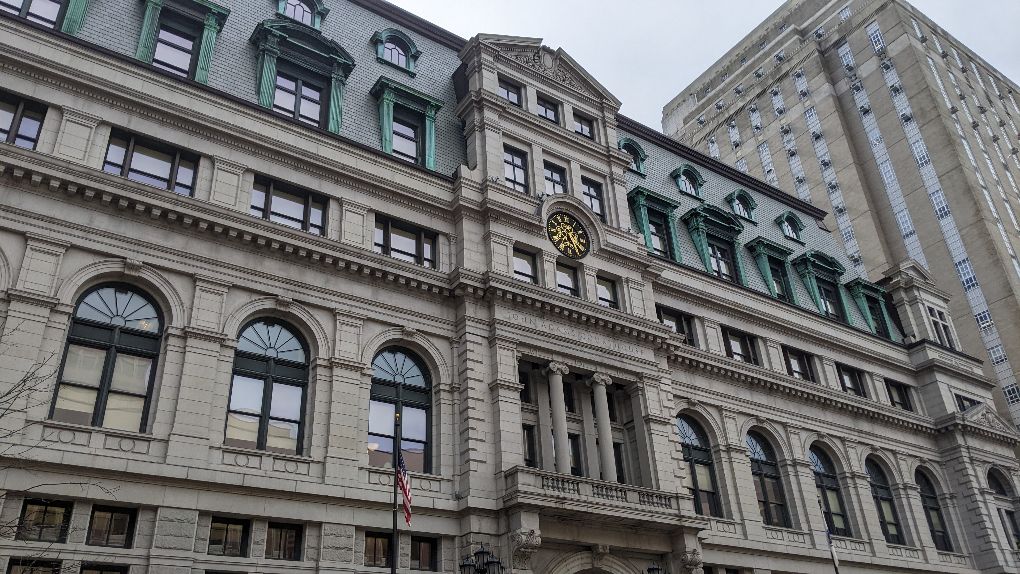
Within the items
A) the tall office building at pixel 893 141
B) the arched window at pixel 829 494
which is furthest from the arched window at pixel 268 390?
the tall office building at pixel 893 141

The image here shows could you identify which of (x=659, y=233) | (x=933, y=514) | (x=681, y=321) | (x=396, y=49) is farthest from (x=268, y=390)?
(x=933, y=514)

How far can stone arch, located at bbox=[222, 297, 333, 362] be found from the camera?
1088 inches

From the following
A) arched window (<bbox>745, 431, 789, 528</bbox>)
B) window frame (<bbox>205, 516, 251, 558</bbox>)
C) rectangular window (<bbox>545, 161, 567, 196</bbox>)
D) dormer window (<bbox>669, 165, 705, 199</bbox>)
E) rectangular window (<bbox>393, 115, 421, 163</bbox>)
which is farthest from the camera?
dormer window (<bbox>669, 165, 705, 199</bbox>)

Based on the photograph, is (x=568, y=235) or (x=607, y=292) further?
(x=607, y=292)

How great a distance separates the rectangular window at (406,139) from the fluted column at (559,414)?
Answer: 10.7 metres

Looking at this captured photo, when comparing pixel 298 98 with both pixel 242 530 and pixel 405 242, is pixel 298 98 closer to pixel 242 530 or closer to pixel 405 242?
pixel 405 242

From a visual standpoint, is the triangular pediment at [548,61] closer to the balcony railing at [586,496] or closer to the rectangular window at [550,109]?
the rectangular window at [550,109]

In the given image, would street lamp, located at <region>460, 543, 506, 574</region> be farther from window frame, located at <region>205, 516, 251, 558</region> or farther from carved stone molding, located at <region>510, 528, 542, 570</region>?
window frame, located at <region>205, 516, 251, 558</region>

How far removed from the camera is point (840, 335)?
4772 cm

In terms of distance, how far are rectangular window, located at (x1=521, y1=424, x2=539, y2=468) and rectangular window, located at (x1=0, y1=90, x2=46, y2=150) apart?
1905 centimetres

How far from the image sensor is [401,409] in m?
29.4

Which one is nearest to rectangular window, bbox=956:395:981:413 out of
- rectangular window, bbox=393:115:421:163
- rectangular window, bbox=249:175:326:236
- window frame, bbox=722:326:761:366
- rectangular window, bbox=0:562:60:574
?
window frame, bbox=722:326:761:366

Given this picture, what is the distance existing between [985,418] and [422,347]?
1484 inches

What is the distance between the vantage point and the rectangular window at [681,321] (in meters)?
40.6
